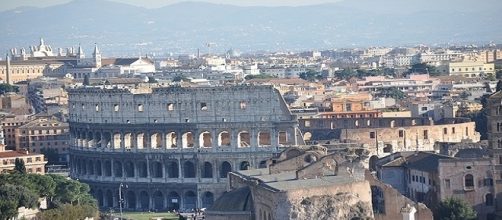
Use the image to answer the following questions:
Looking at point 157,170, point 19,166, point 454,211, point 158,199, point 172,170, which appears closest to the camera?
point 454,211

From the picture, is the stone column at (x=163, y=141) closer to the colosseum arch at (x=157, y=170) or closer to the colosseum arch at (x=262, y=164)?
the colosseum arch at (x=157, y=170)

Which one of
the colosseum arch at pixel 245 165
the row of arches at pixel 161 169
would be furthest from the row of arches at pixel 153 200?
the colosseum arch at pixel 245 165

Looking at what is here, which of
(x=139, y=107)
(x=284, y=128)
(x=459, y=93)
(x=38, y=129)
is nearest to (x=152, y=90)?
(x=139, y=107)

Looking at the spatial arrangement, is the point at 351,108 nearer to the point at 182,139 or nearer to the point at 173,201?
the point at 182,139

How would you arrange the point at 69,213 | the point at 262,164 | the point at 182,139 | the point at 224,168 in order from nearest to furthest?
the point at 69,213 → the point at 262,164 → the point at 224,168 → the point at 182,139

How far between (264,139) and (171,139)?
19.0ft

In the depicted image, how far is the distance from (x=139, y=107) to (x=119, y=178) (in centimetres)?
454

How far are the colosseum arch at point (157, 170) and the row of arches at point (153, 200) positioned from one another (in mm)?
1448

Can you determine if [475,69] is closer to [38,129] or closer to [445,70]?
[445,70]

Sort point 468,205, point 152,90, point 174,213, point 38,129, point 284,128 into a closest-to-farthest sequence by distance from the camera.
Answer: point 468,205, point 174,213, point 284,128, point 152,90, point 38,129

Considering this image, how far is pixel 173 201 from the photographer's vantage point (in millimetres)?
91500

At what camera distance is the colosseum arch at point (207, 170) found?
304 ft

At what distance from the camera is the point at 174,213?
84.7 metres

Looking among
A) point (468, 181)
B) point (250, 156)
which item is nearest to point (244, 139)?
point (250, 156)
